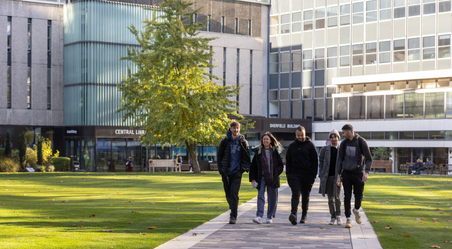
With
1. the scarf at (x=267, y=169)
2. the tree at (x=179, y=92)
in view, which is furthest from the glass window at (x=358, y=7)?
the scarf at (x=267, y=169)

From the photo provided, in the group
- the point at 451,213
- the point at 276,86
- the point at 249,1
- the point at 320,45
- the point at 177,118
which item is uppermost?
the point at 249,1

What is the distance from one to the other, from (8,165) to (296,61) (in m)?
28.8

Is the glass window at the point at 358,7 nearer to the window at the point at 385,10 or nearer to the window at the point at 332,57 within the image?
the window at the point at 385,10

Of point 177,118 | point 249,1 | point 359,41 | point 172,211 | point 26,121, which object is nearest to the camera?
point 172,211

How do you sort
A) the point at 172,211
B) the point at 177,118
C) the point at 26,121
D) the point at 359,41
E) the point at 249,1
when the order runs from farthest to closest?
1. the point at 249,1
2. the point at 359,41
3. the point at 26,121
4. the point at 177,118
5. the point at 172,211

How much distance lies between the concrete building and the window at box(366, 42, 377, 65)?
9 cm

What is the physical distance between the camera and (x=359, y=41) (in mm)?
50156

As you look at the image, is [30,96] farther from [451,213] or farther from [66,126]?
[451,213]

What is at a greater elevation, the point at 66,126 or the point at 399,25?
the point at 399,25

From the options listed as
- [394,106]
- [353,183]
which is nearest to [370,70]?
[394,106]

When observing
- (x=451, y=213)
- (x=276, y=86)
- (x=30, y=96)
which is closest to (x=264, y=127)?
(x=276, y=86)

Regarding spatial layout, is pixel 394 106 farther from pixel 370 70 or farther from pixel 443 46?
pixel 443 46

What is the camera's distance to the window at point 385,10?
48531 millimetres

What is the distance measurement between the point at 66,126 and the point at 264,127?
1699 cm
